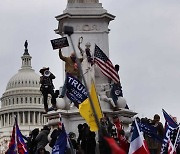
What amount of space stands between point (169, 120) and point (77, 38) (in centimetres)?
1027

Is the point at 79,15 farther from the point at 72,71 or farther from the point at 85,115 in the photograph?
the point at 85,115

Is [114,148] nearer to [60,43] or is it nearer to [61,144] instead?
[61,144]

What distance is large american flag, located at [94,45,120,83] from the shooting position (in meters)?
26.2

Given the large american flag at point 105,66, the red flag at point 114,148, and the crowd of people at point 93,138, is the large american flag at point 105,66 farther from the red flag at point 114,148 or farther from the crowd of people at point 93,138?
the red flag at point 114,148

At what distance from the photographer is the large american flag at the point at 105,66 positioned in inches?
1033

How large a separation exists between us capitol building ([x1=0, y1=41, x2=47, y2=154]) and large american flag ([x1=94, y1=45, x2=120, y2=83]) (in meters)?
91.4

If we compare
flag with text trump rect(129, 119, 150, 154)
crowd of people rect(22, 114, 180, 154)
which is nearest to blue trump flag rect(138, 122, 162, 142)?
crowd of people rect(22, 114, 180, 154)

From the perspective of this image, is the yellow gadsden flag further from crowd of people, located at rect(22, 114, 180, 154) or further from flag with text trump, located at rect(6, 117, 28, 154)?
flag with text trump, located at rect(6, 117, 28, 154)

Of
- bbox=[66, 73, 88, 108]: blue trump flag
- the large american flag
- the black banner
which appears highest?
the large american flag

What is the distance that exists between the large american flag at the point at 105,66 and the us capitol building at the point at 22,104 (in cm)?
9138

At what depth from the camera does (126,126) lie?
2622 centimetres

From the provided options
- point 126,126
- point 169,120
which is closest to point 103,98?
point 126,126

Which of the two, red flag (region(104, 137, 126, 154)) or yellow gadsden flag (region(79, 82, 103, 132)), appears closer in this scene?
red flag (region(104, 137, 126, 154))

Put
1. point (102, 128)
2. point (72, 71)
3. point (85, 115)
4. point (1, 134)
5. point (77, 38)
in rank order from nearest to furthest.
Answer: point (102, 128), point (85, 115), point (72, 71), point (77, 38), point (1, 134)
